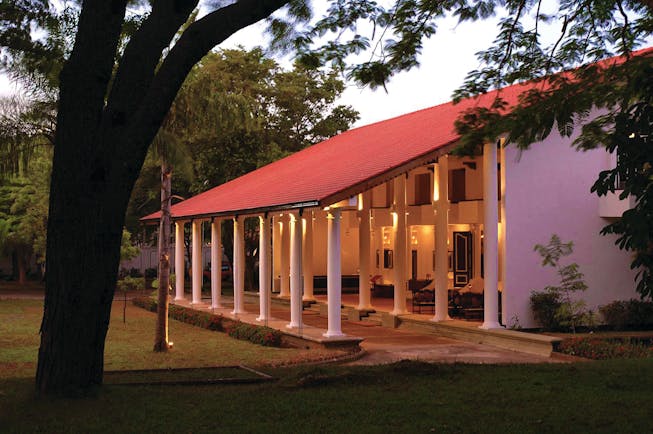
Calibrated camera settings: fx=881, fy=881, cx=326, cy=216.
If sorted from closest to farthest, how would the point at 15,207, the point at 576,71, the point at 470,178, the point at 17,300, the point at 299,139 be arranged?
the point at 576,71, the point at 470,178, the point at 17,300, the point at 15,207, the point at 299,139

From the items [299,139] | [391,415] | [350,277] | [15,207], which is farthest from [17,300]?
[391,415]

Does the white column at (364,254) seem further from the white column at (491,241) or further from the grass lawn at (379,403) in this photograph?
the grass lawn at (379,403)

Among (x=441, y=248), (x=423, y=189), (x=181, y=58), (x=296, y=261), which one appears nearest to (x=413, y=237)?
(x=423, y=189)

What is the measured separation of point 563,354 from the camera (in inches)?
720

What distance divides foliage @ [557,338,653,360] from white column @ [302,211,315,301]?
13634mm

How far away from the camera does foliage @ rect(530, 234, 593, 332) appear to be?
65.4ft

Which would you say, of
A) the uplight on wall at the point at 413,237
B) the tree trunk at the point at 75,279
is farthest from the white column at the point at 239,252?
the tree trunk at the point at 75,279

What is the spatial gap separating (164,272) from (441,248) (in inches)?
268

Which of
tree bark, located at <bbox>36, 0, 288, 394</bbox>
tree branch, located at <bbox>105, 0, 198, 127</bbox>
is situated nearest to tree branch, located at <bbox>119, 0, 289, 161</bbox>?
tree bark, located at <bbox>36, 0, 288, 394</bbox>

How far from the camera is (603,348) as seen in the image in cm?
1769

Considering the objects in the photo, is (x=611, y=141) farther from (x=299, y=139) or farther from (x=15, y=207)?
(x=299, y=139)

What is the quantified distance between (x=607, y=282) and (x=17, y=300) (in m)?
26.4

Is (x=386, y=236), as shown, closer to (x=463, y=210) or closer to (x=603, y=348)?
(x=463, y=210)

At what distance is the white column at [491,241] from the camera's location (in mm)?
20344
